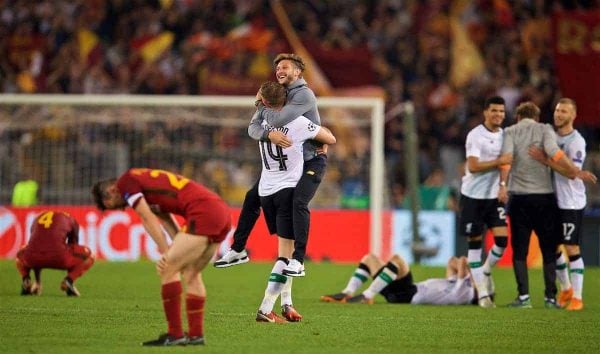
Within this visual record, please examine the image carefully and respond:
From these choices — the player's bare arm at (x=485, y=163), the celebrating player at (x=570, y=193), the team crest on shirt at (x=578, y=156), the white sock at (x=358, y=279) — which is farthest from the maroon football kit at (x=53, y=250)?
the team crest on shirt at (x=578, y=156)

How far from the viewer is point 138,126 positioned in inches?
896

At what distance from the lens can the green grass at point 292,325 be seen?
9117 millimetres

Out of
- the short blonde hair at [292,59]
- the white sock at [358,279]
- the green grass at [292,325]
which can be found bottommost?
the green grass at [292,325]

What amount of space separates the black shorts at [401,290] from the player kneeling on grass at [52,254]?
3406 millimetres

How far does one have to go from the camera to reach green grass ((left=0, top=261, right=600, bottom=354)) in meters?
9.12

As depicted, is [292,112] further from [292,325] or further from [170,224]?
[170,224]

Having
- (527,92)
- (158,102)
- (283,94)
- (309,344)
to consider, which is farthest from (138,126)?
Result: (309,344)

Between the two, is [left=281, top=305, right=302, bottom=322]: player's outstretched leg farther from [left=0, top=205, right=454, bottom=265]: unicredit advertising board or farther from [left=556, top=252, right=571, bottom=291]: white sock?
[left=0, top=205, right=454, bottom=265]: unicredit advertising board

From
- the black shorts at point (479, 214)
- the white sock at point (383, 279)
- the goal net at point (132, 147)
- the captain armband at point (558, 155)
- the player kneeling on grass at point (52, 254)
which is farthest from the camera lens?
the goal net at point (132, 147)

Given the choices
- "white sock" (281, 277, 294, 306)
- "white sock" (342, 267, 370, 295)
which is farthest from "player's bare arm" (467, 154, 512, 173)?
"white sock" (281, 277, 294, 306)

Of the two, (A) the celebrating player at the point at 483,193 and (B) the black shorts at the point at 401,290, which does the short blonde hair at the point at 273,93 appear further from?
(A) the celebrating player at the point at 483,193

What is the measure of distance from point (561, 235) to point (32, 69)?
15.5 m

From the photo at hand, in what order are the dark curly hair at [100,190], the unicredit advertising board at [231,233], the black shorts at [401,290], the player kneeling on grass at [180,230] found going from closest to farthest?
the player kneeling on grass at [180,230], the dark curly hair at [100,190], the black shorts at [401,290], the unicredit advertising board at [231,233]

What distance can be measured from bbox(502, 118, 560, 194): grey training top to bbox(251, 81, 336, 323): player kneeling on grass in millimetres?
3480
